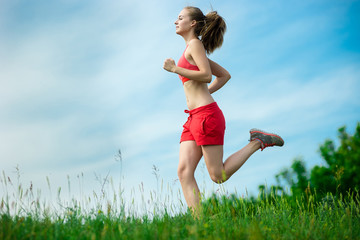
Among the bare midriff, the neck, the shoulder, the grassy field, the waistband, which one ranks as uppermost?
the neck

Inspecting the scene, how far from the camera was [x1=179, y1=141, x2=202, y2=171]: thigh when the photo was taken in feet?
16.1

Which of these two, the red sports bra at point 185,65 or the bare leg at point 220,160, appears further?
the red sports bra at point 185,65

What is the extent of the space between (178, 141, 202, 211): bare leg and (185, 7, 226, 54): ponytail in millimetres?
1498

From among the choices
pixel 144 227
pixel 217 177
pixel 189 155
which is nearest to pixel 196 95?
pixel 189 155

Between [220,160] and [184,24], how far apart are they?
1979mm

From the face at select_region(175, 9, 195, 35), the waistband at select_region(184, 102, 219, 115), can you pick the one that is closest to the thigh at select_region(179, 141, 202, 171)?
the waistband at select_region(184, 102, 219, 115)

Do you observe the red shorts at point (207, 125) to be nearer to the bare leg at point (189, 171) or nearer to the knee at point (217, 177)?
the bare leg at point (189, 171)

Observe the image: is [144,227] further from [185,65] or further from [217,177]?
[185,65]

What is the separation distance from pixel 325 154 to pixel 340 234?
68.4 feet

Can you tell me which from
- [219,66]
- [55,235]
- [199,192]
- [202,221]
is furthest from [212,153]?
[55,235]

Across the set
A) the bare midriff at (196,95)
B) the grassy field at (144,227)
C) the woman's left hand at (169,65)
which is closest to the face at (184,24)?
the woman's left hand at (169,65)

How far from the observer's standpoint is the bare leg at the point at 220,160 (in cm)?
487

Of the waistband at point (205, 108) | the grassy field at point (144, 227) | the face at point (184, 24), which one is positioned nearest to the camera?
the grassy field at point (144, 227)

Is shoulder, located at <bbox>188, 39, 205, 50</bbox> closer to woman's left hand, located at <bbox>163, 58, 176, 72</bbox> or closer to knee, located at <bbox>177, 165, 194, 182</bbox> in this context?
woman's left hand, located at <bbox>163, 58, 176, 72</bbox>
